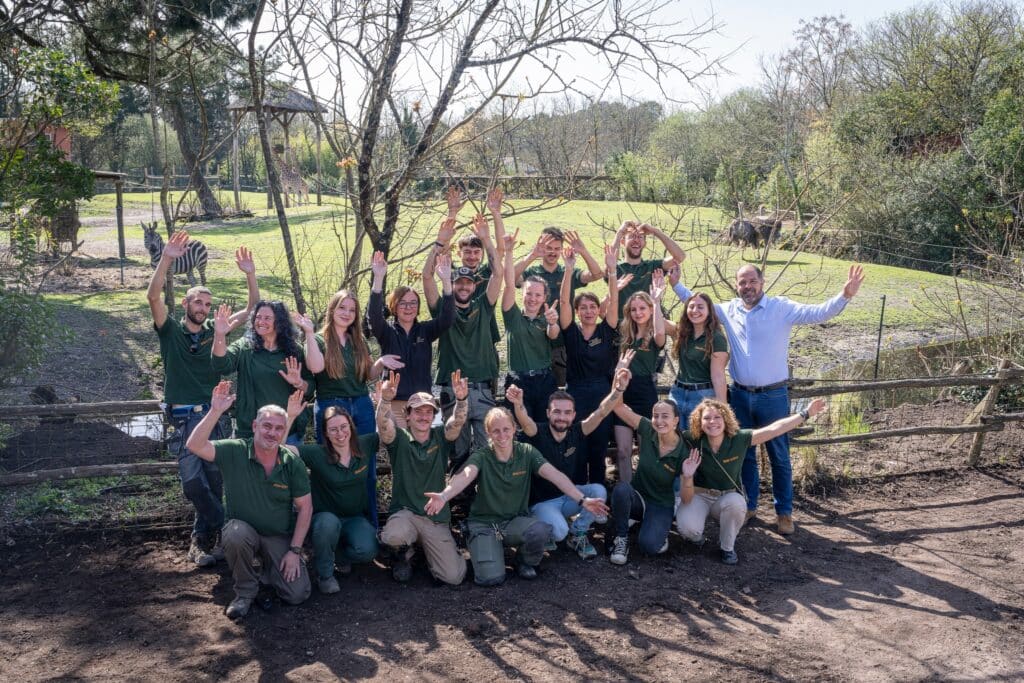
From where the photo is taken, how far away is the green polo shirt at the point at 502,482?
220 inches

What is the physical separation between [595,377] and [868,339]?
26.3 feet

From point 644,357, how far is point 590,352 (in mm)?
396

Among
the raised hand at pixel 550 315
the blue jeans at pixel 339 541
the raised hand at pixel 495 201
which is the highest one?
the raised hand at pixel 495 201

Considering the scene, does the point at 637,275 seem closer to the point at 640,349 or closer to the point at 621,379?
the point at 640,349

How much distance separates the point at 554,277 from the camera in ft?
21.8

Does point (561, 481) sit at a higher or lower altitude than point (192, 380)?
lower

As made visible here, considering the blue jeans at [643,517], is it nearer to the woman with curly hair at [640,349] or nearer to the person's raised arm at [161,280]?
the woman with curly hair at [640,349]

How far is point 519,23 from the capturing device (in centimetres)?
696

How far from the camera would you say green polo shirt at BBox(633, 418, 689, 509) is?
19.3ft

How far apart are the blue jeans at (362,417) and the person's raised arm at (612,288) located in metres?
1.80

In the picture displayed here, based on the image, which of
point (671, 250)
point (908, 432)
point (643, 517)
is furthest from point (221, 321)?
point (908, 432)

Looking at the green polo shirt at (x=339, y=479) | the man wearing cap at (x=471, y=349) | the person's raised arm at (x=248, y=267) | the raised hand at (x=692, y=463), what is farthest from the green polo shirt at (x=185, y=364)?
the raised hand at (x=692, y=463)

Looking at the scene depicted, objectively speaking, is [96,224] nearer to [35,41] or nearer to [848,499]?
[35,41]

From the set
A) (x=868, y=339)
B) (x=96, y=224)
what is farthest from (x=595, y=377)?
(x=96, y=224)
